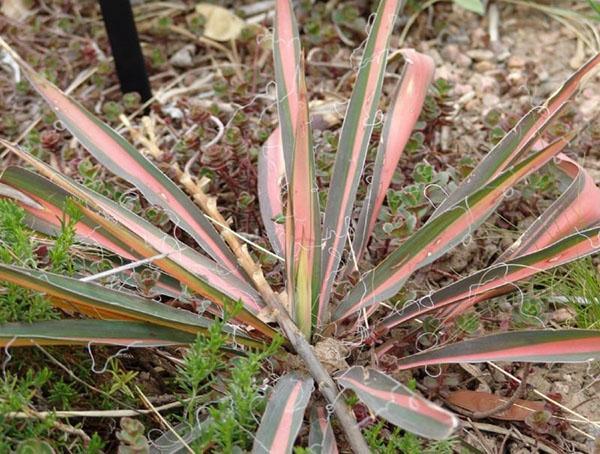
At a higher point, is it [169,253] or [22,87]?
[169,253]

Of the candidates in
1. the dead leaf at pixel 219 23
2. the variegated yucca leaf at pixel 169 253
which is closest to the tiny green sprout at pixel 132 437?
the variegated yucca leaf at pixel 169 253

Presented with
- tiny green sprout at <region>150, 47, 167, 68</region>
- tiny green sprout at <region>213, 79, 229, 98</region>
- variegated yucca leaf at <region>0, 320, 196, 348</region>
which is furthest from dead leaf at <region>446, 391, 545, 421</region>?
tiny green sprout at <region>150, 47, 167, 68</region>

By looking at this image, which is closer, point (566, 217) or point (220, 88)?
point (566, 217)

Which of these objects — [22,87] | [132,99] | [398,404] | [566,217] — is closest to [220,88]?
[132,99]

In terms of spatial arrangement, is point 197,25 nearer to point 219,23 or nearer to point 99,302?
point 219,23

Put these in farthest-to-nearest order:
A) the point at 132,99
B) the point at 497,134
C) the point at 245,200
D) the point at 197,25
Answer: the point at 197,25 < the point at 132,99 < the point at 497,134 < the point at 245,200

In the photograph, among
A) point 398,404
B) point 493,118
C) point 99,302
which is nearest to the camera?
point 398,404

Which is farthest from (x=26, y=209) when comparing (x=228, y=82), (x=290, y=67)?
(x=228, y=82)

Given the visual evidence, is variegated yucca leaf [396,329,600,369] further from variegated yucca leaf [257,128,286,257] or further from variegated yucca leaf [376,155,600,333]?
variegated yucca leaf [257,128,286,257]
